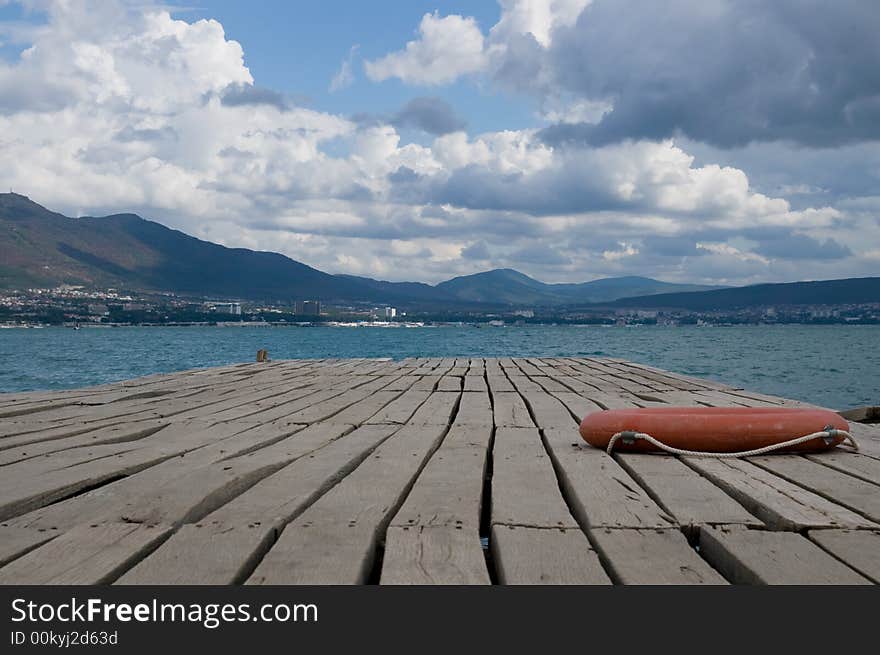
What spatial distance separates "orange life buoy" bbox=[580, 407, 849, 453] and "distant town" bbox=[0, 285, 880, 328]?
123 m

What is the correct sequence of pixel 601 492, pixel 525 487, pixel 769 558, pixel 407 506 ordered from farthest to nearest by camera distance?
pixel 525 487
pixel 601 492
pixel 407 506
pixel 769 558

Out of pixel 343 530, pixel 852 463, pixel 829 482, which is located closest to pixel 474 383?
pixel 852 463

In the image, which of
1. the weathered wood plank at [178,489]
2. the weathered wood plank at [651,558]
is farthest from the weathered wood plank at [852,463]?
the weathered wood plank at [178,489]

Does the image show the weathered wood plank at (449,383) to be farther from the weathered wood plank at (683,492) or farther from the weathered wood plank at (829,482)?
the weathered wood plank at (829,482)

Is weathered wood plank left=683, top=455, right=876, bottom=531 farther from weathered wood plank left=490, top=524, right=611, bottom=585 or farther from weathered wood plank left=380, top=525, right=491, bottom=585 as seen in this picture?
weathered wood plank left=380, top=525, right=491, bottom=585

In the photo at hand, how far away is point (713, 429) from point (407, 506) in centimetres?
198

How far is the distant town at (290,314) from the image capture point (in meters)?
128

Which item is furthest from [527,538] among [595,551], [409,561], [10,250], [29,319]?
[10,250]

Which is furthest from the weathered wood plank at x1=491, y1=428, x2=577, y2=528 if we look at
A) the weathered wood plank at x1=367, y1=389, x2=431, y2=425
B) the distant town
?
the distant town

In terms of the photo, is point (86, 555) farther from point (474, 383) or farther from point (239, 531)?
point (474, 383)

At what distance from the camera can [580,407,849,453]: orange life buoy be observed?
414 centimetres

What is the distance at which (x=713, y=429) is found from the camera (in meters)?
4.14
